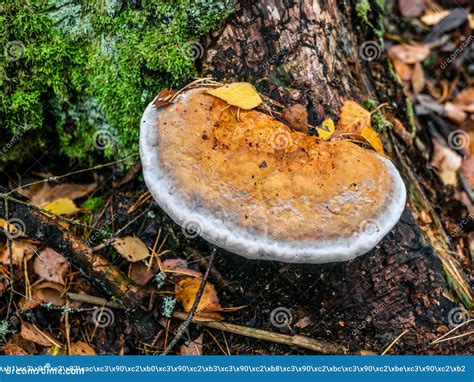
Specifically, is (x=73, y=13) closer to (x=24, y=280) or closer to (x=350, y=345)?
(x=24, y=280)

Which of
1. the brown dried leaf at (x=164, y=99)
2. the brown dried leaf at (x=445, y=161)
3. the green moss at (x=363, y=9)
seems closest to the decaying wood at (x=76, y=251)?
the brown dried leaf at (x=164, y=99)

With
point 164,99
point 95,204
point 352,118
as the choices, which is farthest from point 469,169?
point 95,204

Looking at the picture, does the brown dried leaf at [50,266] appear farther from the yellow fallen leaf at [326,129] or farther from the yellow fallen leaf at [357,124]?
the yellow fallen leaf at [357,124]

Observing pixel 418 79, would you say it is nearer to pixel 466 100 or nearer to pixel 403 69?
pixel 403 69

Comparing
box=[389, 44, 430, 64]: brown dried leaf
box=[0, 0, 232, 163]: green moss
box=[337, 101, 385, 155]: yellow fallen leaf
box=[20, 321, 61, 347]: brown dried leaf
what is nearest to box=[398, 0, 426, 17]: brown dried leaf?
box=[389, 44, 430, 64]: brown dried leaf

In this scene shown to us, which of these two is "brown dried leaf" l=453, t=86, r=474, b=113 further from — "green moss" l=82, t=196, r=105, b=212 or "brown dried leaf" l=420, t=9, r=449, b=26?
"green moss" l=82, t=196, r=105, b=212
